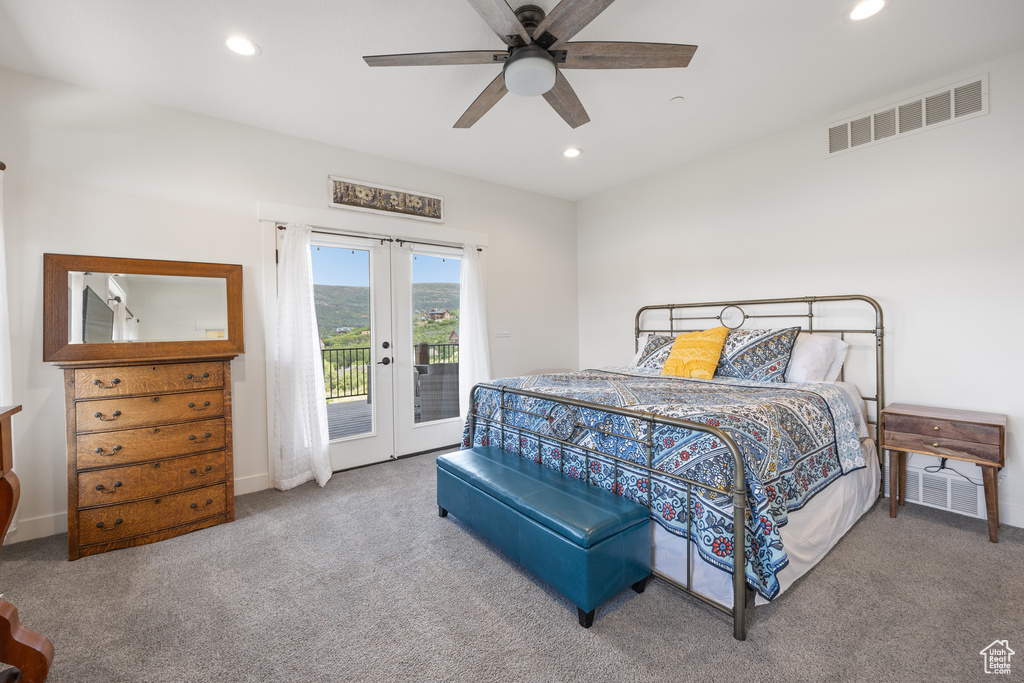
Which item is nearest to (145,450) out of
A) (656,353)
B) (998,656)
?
(656,353)

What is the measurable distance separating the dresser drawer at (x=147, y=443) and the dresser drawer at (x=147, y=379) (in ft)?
0.70

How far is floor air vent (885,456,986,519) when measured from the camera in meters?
2.53

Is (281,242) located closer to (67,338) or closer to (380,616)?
(67,338)

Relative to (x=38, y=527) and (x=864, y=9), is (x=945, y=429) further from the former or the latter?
(x=38, y=527)

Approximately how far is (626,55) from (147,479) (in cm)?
329

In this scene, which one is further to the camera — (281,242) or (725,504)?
(281,242)

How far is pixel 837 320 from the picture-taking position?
10.2 feet

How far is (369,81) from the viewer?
2.59 metres

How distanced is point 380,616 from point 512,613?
0.55 metres

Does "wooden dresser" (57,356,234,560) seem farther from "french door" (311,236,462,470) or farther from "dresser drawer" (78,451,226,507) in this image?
"french door" (311,236,462,470)

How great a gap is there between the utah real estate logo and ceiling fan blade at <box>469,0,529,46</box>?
286 centimetres

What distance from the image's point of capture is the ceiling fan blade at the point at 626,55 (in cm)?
186

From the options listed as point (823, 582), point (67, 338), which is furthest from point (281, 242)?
point (823, 582)

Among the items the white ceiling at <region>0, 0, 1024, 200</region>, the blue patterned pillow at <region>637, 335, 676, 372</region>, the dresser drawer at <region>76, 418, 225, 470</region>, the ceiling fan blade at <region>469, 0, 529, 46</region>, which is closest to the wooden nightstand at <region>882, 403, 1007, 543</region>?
the blue patterned pillow at <region>637, 335, 676, 372</region>
